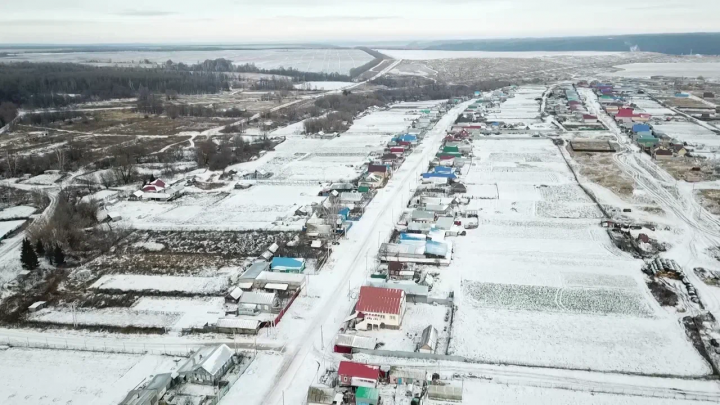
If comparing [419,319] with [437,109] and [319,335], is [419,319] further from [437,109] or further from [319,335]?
[437,109]

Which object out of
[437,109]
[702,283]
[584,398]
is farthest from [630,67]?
[584,398]

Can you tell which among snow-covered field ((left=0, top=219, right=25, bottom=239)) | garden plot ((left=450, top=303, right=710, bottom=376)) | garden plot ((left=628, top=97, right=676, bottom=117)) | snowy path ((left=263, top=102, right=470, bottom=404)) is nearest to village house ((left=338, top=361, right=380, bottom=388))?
snowy path ((left=263, top=102, right=470, bottom=404))

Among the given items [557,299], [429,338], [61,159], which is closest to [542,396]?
[429,338]

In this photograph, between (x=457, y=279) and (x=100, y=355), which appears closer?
(x=100, y=355)

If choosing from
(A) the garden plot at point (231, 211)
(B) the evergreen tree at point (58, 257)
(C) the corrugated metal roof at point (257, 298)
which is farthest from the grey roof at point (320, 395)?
(B) the evergreen tree at point (58, 257)

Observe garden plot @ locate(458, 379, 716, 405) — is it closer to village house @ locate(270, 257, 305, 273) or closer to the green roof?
the green roof

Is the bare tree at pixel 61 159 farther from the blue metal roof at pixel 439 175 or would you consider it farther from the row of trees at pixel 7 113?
the blue metal roof at pixel 439 175

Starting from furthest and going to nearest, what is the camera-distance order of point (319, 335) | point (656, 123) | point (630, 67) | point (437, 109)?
point (630, 67) → point (437, 109) → point (656, 123) → point (319, 335)

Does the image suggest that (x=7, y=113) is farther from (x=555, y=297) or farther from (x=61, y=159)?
(x=555, y=297)
